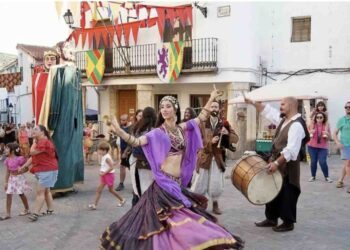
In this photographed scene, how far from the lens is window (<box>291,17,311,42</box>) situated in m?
15.1

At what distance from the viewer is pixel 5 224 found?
6.49 meters

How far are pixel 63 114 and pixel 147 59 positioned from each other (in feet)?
31.1

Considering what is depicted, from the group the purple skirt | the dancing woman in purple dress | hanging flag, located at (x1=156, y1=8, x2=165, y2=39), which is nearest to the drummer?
the dancing woman in purple dress

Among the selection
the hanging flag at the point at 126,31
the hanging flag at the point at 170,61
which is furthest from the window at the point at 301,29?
the hanging flag at the point at 126,31

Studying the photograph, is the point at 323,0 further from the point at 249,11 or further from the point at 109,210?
Result: the point at 109,210

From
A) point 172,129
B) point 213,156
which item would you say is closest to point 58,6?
point 213,156

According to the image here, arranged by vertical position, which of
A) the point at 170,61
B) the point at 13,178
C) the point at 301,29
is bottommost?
the point at 13,178

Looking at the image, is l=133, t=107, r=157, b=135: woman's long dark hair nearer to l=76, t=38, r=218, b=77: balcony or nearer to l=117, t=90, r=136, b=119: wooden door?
l=76, t=38, r=218, b=77: balcony

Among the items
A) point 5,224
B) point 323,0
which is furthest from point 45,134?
point 323,0

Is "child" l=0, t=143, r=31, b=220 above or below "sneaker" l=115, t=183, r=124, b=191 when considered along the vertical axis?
above

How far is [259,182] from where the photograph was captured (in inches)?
217

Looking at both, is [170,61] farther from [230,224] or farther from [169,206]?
[169,206]

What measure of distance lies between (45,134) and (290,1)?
36.9 feet

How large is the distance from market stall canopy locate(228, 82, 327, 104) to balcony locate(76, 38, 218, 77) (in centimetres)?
218
